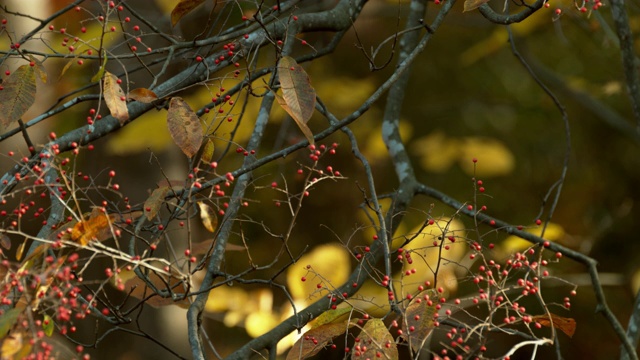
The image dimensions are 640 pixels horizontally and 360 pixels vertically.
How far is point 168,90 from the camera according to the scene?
94.7 inches

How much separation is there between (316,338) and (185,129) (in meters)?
0.59

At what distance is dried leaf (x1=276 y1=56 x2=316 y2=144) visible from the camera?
2.00m

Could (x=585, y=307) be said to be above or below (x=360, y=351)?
below

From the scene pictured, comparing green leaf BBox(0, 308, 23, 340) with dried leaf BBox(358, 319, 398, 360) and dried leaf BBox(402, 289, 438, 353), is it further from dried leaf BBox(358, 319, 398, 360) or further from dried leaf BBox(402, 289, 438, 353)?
dried leaf BBox(402, 289, 438, 353)

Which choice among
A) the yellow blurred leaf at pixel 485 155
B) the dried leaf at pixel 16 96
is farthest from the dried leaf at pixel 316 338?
the yellow blurred leaf at pixel 485 155

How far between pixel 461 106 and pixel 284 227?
1.31m

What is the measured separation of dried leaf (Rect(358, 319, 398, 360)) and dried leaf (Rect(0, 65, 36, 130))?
96cm

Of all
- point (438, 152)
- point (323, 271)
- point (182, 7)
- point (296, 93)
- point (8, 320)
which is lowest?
point (323, 271)

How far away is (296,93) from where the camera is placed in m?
2.03

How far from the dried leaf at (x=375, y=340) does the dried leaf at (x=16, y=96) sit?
964 millimetres

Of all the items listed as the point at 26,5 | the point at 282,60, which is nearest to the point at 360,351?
the point at 282,60

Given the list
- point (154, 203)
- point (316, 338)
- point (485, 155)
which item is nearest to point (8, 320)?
point (154, 203)

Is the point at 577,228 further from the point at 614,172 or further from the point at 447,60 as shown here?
the point at 447,60

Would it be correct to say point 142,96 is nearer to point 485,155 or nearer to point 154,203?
point 154,203
